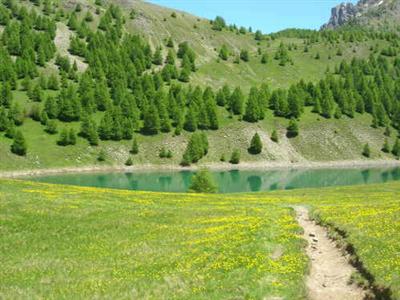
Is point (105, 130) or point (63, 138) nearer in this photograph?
point (63, 138)

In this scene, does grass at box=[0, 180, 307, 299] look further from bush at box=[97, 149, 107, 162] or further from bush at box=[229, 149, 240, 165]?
bush at box=[229, 149, 240, 165]

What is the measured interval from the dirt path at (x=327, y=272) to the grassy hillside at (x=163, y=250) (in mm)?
787

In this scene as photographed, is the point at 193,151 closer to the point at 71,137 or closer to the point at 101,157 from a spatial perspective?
the point at 101,157

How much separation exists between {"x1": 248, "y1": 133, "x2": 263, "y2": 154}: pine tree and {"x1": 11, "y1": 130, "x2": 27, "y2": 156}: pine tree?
89.2 meters

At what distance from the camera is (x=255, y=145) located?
7726 inches

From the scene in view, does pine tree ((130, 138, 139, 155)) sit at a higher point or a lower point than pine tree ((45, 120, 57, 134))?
lower

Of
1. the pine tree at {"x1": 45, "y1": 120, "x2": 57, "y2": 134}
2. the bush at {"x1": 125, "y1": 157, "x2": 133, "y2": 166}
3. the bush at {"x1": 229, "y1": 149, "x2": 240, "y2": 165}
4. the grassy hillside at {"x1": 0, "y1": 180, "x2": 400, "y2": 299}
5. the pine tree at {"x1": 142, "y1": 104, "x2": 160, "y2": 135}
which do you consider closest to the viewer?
the grassy hillside at {"x1": 0, "y1": 180, "x2": 400, "y2": 299}

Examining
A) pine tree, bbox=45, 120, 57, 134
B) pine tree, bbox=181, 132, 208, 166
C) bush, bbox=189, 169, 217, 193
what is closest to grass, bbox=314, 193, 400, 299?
bush, bbox=189, 169, 217, 193

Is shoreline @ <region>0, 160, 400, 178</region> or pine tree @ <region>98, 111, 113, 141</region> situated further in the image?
pine tree @ <region>98, 111, 113, 141</region>

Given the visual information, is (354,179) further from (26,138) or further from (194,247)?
(194,247)

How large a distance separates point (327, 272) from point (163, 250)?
1045cm

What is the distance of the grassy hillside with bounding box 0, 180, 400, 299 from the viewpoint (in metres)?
21.9

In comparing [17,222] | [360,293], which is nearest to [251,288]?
[360,293]

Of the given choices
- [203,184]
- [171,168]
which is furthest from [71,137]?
[203,184]
